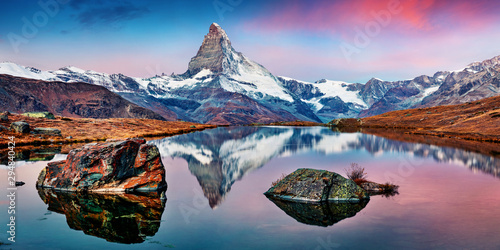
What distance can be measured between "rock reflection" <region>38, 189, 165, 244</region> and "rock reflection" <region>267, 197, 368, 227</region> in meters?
9.01

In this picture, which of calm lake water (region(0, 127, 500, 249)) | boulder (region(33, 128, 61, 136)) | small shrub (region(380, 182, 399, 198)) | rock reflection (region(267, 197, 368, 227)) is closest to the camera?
calm lake water (region(0, 127, 500, 249))

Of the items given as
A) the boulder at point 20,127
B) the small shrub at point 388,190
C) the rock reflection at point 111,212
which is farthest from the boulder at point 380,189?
the boulder at point 20,127

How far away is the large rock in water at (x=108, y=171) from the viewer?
96.3ft

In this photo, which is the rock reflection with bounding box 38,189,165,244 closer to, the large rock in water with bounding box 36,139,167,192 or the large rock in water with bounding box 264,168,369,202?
the large rock in water with bounding box 36,139,167,192

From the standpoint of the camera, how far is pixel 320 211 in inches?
923

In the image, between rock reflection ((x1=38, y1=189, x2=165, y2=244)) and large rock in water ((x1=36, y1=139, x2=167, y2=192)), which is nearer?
rock reflection ((x1=38, y1=189, x2=165, y2=244))

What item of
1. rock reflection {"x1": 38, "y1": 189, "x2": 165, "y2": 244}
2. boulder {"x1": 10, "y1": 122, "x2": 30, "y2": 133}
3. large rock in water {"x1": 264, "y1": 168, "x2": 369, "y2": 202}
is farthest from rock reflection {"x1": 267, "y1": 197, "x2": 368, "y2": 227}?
boulder {"x1": 10, "y1": 122, "x2": 30, "y2": 133}

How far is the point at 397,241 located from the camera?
1798 centimetres

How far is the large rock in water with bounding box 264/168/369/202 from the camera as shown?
2616cm

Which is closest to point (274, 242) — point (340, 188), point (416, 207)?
point (340, 188)

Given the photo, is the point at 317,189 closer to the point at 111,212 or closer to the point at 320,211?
the point at 320,211

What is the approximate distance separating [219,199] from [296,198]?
6.35 m

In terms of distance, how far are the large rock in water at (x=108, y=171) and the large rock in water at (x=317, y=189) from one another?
11.3 meters

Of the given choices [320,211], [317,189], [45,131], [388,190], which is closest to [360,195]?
[317,189]
